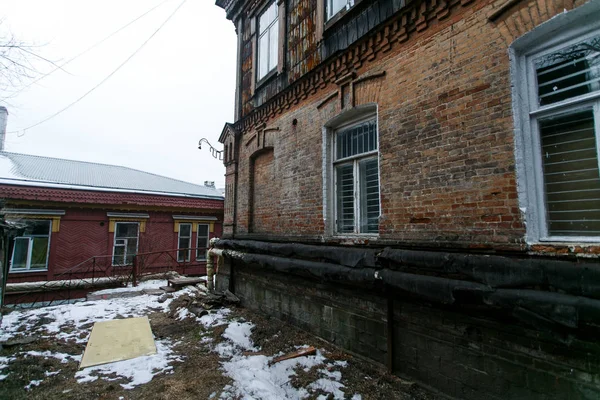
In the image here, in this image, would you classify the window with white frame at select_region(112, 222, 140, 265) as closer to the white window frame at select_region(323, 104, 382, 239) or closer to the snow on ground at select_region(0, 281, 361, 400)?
the snow on ground at select_region(0, 281, 361, 400)

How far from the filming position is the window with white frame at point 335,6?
536 cm

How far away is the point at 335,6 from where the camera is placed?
223 inches

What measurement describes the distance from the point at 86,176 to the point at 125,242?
5762 mm

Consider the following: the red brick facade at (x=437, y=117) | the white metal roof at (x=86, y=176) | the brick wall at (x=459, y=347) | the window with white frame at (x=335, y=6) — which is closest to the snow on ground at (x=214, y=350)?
the brick wall at (x=459, y=347)

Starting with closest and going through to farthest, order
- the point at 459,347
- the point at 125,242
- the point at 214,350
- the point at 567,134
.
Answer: the point at 567,134 → the point at 459,347 → the point at 214,350 → the point at 125,242

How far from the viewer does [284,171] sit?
661 cm

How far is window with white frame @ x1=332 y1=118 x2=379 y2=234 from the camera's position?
481 cm

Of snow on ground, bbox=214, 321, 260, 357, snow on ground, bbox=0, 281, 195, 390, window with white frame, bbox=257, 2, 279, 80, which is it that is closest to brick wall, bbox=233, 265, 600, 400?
snow on ground, bbox=214, 321, 260, 357

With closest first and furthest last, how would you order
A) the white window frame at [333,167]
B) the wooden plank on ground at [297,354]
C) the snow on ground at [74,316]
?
the wooden plank on ground at [297,354], the white window frame at [333,167], the snow on ground at [74,316]

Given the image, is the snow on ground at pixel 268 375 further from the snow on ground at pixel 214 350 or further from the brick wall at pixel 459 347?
the brick wall at pixel 459 347

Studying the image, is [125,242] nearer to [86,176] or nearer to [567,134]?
[86,176]

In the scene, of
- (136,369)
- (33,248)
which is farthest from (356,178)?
(33,248)

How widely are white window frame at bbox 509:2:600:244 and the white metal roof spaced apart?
1495cm

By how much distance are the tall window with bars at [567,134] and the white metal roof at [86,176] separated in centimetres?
1509
